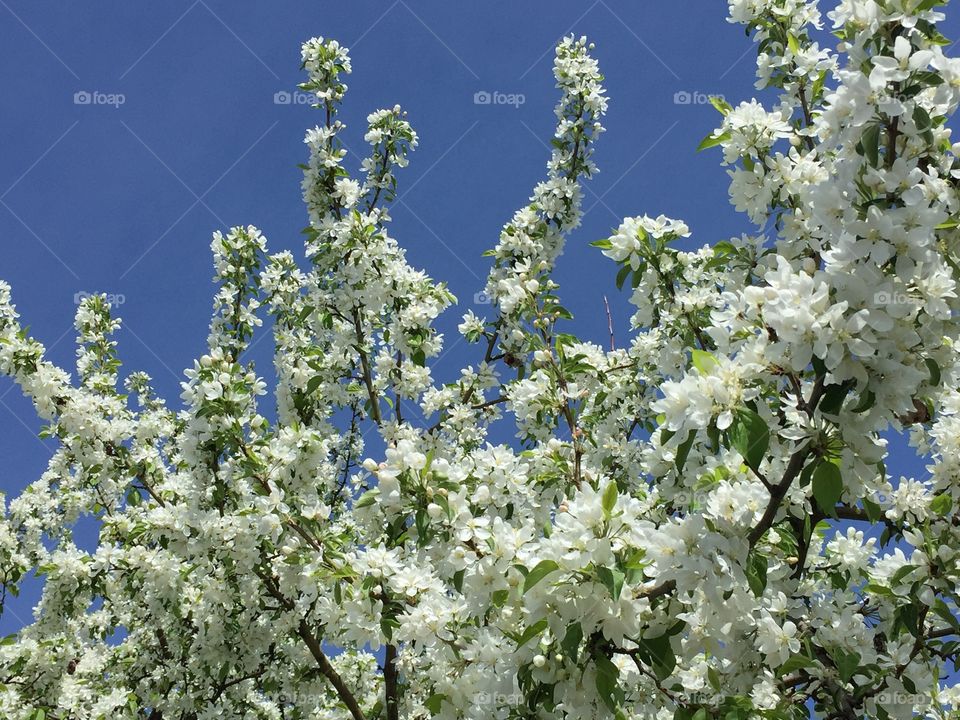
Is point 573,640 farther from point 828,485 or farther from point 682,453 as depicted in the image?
point 828,485

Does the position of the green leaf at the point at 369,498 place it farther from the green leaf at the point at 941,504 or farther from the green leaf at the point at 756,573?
the green leaf at the point at 941,504

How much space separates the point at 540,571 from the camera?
205 cm

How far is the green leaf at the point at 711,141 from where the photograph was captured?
10.2ft

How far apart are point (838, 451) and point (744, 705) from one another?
2.98 ft

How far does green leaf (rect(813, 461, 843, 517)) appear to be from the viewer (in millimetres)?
1979

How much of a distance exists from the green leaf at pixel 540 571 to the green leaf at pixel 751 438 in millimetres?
620

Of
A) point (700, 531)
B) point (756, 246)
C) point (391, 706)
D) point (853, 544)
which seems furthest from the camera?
point (391, 706)

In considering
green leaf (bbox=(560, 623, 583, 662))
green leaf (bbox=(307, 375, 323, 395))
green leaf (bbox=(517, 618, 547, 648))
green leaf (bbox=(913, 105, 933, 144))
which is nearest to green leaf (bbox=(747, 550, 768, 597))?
green leaf (bbox=(560, 623, 583, 662))

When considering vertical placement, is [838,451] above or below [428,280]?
below

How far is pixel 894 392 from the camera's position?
193 cm

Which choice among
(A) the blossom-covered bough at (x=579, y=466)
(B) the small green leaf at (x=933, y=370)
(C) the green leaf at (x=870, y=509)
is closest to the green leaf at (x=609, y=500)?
(A) the blossom-covered bough at (x=579, y=466)

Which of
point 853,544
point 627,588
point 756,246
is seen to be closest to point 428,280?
point 756,246

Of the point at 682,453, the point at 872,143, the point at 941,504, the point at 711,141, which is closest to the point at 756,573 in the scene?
the point at 682,453

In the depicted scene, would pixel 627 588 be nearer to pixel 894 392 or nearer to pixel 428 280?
pixel 894 392
